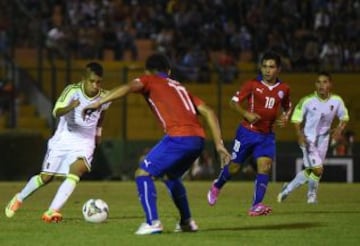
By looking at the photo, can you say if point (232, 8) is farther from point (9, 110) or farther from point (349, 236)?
point (349, 236)

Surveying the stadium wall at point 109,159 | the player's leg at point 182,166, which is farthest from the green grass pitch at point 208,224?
the stadium wall at point 109,159

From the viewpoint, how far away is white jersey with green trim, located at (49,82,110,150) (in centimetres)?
1460

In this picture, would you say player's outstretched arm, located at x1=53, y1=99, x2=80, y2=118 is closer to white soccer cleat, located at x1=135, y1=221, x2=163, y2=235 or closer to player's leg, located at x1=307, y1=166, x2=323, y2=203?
white soccer cleat, located at x1=135, y1=221, x2=163, y2=235

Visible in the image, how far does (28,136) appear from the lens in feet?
95.0

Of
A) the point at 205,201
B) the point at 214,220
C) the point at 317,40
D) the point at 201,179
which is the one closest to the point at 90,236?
the point at 214,220

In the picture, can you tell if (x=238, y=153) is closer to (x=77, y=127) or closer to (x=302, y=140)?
(x=302, y=140)

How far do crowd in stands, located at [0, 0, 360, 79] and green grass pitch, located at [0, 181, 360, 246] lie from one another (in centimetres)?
1097

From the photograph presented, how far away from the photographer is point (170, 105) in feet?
40.1

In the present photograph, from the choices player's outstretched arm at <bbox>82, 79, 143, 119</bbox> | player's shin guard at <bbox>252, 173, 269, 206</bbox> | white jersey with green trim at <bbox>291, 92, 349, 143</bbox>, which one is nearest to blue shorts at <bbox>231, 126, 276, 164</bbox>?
player's shin guard at <bbox>252, 173, 269, 206</bbox>

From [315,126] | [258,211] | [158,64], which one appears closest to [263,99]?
[258,211]

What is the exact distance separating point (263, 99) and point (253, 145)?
2.35 ft

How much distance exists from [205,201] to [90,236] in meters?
7.38

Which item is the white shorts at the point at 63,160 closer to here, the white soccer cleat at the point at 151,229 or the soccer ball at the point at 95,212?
the soccer ball at the point at 95,212

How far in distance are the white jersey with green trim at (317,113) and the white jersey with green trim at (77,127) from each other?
4913 millimetres
